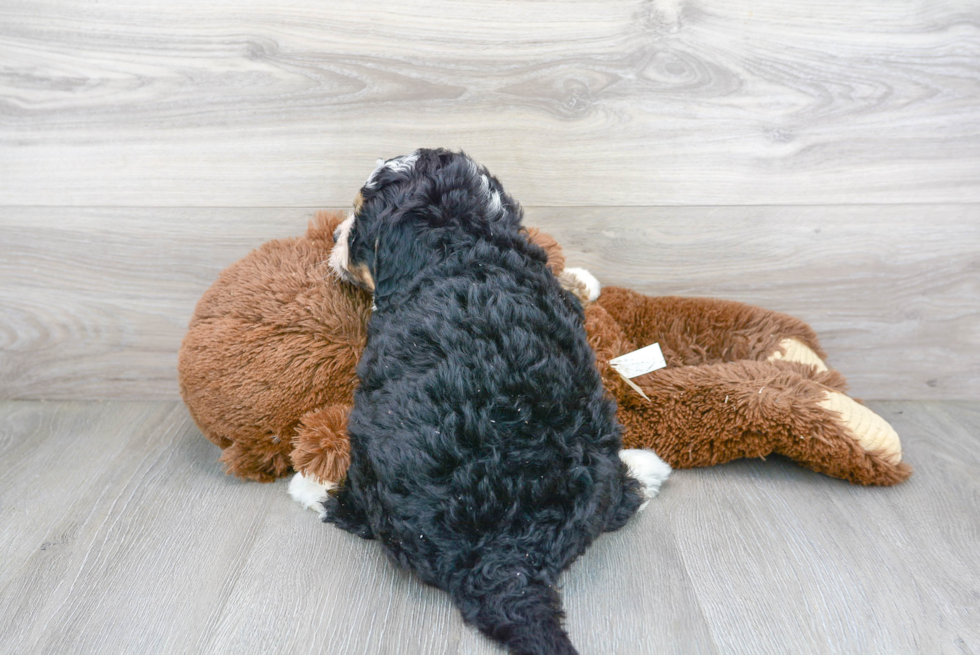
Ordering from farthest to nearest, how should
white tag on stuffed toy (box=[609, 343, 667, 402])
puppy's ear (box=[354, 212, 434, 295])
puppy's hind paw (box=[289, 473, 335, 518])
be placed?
white tag on stuffed toy (box=[609, 343, 667, 402]), puppy's hind paw (box=[289, 473, 335, 518]), puppy's ear (box=[354, 212, 434, 295])

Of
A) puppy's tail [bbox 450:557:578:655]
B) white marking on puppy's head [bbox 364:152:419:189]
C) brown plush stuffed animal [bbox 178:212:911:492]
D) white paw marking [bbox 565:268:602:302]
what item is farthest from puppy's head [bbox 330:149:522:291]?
puppy's tail [bbox 450:557:578:655]

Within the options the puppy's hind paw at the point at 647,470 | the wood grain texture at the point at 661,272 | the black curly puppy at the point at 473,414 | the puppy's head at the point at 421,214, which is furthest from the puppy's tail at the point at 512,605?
the wood grain texture at the point at 661,272

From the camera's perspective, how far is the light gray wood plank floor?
2.68ft

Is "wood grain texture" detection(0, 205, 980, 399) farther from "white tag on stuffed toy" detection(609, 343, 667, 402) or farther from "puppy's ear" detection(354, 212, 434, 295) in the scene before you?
"puppy's ear" detection(354, 212, 434, 295)

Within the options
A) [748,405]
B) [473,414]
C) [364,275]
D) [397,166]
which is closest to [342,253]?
[364,275]

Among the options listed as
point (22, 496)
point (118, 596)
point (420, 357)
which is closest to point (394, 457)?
point (420, 357)

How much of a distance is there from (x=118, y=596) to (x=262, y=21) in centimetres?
103

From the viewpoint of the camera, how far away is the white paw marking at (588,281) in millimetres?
1276

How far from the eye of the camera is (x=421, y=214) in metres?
0.94

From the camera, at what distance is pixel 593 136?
4.27 ft

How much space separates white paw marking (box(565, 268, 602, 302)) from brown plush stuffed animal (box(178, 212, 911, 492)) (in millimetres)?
65

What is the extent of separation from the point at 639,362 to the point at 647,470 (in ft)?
0.70

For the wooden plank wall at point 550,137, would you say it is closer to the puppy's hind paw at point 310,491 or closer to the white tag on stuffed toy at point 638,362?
the white tag on stuffed toy at point 638,362

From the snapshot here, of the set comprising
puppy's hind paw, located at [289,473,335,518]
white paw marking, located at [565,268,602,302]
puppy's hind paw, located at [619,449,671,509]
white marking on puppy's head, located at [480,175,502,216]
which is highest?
white marking on puppy's head, located at [480,175,502,216]
